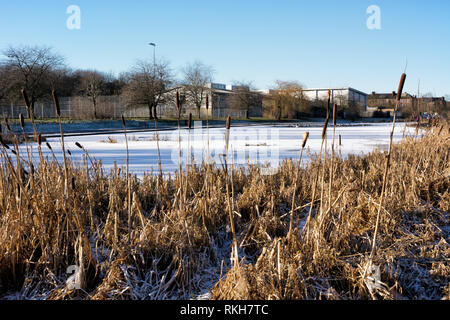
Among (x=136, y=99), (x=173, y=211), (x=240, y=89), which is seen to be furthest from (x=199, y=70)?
(x=173, y=211)

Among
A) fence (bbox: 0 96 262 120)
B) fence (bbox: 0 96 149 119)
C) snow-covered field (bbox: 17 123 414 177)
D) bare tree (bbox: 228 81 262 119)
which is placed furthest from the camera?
bare tree (bbox: 228 81 262 119)

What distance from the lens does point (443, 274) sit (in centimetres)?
221

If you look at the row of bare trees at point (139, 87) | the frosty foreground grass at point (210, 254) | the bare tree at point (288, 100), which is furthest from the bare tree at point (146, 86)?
the frosty foreground grass at point (210, 254)

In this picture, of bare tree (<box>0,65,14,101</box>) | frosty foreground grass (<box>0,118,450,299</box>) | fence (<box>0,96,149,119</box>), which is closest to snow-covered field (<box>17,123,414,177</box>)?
frosty foreground grass (<box>0,118,450,299</box>)

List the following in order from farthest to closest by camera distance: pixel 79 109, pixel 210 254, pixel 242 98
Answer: pixel 242 98 → pixel 79 109 → pixel 210 254

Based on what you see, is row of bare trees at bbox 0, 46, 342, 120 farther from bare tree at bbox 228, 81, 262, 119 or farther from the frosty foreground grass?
the frosty foreground grass

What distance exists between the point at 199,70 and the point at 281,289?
102 ft

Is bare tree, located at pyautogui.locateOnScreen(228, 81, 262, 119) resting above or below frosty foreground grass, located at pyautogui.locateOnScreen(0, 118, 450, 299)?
above

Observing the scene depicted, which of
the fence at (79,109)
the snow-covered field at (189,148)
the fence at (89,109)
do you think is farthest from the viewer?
the fence at (89,109)

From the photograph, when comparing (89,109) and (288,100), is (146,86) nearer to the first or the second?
(89,109)

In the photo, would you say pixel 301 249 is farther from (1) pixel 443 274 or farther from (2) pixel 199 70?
(2) pixel 199 70

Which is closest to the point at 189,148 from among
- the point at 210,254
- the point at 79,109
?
the point at 210,254

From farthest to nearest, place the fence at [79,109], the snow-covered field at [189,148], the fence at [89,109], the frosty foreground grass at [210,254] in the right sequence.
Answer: the fence at [89,109]
the fence at [79,109]
the snow-covered field at [189,148]
the frosty foreground grass at [210,254]

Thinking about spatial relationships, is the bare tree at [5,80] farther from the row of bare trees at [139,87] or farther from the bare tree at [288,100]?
the bare tree at [288,100]
